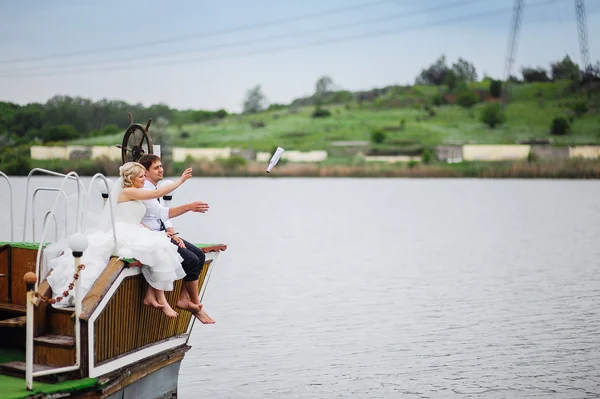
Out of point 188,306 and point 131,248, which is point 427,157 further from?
point 131,248

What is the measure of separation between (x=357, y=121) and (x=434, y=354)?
141 m

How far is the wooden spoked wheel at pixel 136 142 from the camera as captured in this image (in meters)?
11.9

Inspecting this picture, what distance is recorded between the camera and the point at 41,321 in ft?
32.7

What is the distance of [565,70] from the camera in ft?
541

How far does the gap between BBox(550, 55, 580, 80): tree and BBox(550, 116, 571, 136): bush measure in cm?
2668

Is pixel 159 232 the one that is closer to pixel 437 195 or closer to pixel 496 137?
pixel 437 195

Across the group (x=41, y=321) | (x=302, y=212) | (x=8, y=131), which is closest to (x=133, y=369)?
(x=41, y=321)

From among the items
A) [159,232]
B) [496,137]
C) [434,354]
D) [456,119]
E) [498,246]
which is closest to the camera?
[159,232]

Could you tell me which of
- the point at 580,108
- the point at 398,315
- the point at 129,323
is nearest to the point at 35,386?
the point at 129,323

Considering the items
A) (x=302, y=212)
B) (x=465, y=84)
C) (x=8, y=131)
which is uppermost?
(x=465, y=84)

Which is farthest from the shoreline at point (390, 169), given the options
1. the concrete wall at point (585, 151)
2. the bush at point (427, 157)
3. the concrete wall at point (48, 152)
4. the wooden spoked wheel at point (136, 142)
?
the wooden spoked wheel at point (136, 142)

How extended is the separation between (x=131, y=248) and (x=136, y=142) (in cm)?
227

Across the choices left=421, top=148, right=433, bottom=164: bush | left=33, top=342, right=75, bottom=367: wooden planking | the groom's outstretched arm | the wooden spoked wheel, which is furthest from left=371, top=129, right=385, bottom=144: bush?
left=33, top=342, right=75, bottom=367: wooden planking

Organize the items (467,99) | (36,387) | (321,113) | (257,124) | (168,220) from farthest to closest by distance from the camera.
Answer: (467,99), (321,113), (257,124), (168,220), (36,387)
